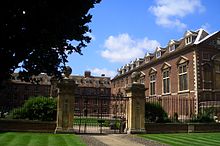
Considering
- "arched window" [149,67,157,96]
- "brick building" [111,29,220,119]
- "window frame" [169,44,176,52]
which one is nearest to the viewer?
"brick building" [111,29,220,119]

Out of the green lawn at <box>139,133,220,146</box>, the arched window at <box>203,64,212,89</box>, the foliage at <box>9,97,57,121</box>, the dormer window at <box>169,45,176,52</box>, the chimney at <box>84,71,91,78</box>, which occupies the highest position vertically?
the dormer window at <box>169,45,176,52</box>

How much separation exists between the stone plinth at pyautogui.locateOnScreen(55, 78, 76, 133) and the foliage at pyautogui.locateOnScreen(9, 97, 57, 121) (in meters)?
2.17

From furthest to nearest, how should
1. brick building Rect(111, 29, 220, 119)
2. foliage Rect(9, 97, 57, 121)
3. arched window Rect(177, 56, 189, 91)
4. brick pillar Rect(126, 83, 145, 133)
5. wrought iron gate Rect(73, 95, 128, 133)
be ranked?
arched window Rect(177, 56, 189, 91) < brick building Rect(111, 29, 220, 119) < wrought iron gate Rect(73, 95, 128, 133) < foliage Rect(9, 97, 57, 121) < brick pillar Rect(126, 83, 145, 133)

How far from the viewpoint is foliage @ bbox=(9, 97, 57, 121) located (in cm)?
2167

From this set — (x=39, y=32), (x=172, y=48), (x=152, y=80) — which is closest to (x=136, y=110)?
(x=39, y=32)

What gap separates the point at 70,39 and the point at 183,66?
38874 mm

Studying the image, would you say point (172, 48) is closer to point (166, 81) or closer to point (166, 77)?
point (166, 77)

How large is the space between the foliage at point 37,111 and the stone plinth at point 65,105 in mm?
2174

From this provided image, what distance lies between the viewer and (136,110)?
21547 millimetres

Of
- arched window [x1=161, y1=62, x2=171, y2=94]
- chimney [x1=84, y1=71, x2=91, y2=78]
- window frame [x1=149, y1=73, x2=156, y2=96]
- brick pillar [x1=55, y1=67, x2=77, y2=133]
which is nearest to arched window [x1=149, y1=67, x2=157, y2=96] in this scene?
window frame [x1=149, y1=73, x2=156, y2=96]

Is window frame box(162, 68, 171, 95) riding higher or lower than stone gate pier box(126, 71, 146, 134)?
higher

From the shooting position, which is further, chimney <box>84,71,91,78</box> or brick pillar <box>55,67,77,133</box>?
chimney <box>84,71,91,78</box>

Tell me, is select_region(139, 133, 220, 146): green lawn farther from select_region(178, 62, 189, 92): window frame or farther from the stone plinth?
select_region(178, 62, 189, 92): window frame

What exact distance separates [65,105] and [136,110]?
5046 mm
